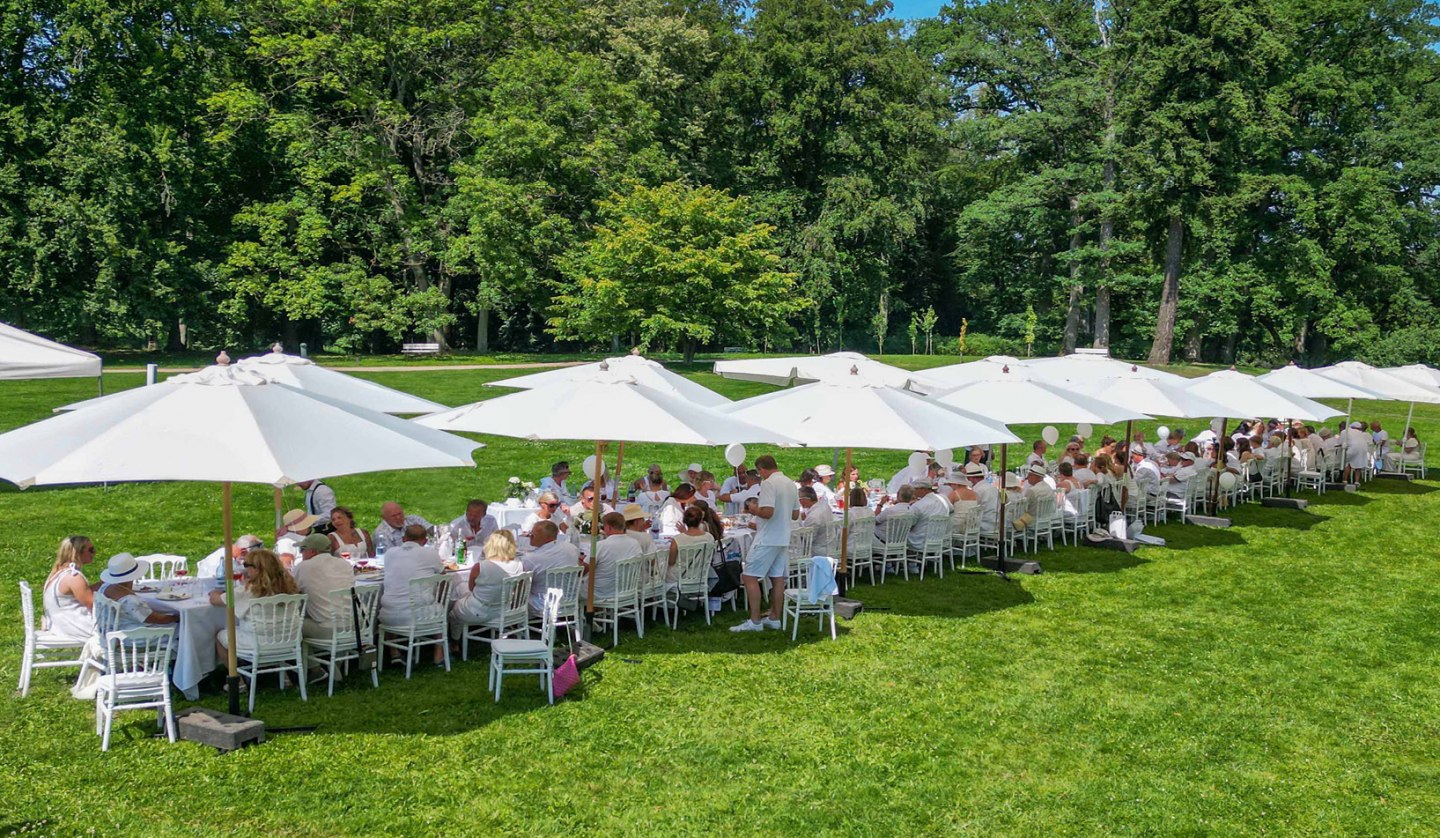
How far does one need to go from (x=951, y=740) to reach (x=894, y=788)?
3.19ft

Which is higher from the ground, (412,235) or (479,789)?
→ (412,235)

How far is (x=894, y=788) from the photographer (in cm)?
671

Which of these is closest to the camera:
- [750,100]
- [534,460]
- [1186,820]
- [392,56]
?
[1186,820]

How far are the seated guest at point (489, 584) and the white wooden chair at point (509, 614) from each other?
0.02 metres

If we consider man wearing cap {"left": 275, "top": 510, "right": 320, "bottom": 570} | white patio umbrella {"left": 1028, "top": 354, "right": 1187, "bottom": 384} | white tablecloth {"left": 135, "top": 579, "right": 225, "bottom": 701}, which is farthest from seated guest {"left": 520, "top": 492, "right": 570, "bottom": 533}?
white patio umbrella {"left": 1028, "top": 354, "right": 1187, "bottom": 384}

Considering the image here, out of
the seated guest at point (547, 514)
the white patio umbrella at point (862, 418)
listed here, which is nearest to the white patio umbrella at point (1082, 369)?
the white patio umbrella at point (862, 418)

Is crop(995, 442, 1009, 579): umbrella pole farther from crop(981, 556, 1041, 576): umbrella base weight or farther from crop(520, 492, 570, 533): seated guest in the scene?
crop(520, 492, 570, 533): seated guest

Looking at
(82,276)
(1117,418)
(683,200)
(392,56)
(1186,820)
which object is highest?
(392,56)

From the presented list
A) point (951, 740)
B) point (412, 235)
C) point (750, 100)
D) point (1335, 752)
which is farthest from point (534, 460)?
point (750, 100)

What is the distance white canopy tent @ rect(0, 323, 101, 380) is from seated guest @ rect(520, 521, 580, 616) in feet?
26.5

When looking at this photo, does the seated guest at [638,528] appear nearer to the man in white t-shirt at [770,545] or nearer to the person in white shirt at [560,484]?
the man in white t-shirt at [770,545]

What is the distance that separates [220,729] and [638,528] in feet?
14.2

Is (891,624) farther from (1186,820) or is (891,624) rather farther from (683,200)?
(683,200)

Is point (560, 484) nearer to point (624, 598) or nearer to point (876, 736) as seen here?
point (624, 598)
